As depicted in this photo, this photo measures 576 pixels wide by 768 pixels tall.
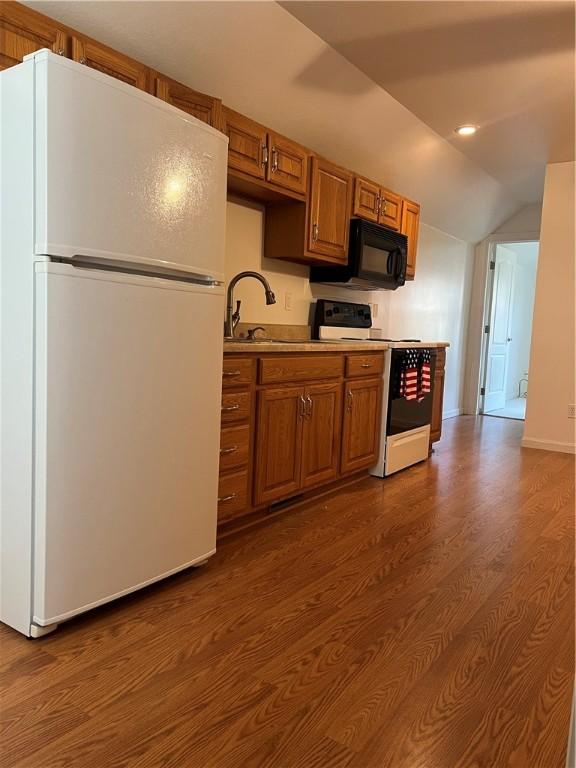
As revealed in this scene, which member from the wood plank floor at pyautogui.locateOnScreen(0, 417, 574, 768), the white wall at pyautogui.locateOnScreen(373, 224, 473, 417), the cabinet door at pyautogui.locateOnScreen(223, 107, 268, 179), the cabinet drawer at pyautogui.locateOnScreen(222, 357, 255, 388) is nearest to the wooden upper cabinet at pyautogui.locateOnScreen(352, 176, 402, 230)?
the white wall at pyautogui.locateOnScreen(373, 224, 473, 417)

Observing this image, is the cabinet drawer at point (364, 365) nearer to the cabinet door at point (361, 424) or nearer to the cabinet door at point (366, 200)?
the cabinet door at point (361, 424)

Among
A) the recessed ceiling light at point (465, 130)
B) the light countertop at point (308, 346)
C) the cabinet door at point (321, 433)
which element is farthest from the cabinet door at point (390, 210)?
the cabinet door at point (321, 433)

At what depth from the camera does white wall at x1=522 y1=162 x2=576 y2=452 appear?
475 centimetres

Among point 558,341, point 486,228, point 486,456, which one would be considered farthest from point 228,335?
point 486,228

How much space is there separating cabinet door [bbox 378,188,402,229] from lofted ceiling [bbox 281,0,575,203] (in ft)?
1.79

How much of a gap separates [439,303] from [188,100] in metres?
4.23

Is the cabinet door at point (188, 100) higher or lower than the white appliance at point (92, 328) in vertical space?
higher

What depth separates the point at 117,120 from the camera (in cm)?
168

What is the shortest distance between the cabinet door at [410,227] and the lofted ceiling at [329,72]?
30cm

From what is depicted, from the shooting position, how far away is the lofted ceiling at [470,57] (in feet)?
8.32

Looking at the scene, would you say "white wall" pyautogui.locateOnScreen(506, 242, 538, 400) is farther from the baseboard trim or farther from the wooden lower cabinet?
the wooden lower cabinet

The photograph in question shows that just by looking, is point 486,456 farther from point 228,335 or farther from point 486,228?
point 486,228

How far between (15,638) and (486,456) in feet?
12.2

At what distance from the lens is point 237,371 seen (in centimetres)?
244
